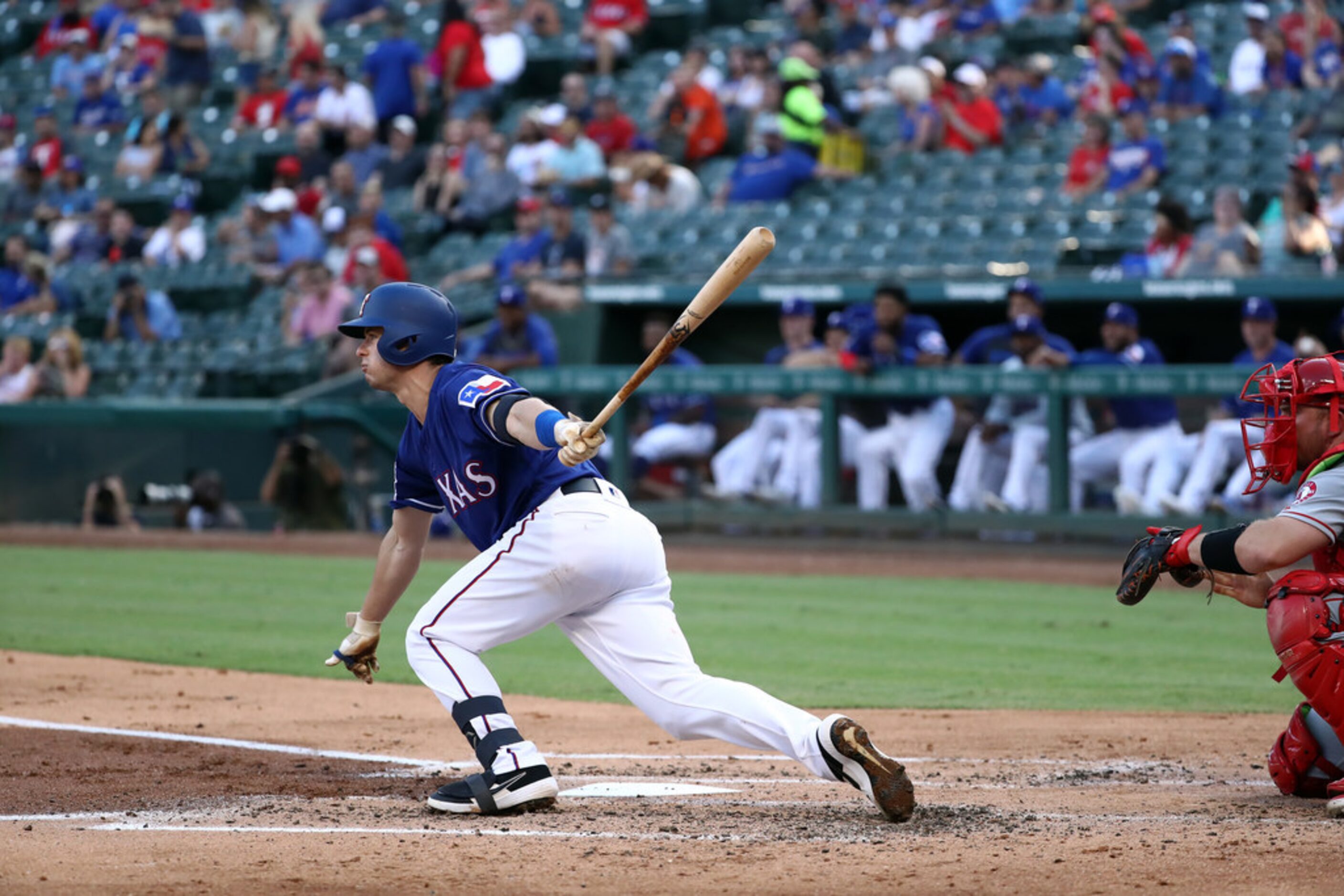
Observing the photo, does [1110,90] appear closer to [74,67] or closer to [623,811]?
[623,811]

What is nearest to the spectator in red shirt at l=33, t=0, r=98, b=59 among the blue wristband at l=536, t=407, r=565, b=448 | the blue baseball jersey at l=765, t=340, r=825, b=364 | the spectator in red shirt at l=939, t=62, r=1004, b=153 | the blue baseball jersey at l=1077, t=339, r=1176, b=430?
the spectator in red shirt at l=939, t=62, r=1004, b=153

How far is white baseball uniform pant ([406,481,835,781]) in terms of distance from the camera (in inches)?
160

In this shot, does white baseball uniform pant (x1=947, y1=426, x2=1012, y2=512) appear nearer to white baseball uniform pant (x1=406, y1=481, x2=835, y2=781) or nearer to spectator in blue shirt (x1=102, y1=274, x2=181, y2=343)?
white baseball uniform pant (x1=406, y1=481, x2=835, y2=781)

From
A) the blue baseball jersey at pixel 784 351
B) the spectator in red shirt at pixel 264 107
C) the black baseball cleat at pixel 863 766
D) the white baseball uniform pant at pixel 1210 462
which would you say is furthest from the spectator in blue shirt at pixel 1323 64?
the spectator in red shirt at pixel 264 107

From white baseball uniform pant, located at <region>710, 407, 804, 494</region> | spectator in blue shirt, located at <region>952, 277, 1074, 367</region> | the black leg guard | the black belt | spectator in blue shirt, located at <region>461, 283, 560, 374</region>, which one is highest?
the black belt

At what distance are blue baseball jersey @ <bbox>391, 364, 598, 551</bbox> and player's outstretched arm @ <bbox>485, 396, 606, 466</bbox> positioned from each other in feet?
0.16

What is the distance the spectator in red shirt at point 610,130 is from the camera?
49.8 ft

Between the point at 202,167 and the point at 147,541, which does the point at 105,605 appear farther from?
the point at 202,167

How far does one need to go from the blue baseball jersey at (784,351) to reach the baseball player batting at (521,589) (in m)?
7.65

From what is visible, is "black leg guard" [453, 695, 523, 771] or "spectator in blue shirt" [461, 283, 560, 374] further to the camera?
"spectator in blue shirt" [461, 283, 560, 374]

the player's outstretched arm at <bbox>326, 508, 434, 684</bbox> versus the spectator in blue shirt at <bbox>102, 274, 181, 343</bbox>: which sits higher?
the player's outstretched arm at <bbox>326, 508, 434, 684</bbox>

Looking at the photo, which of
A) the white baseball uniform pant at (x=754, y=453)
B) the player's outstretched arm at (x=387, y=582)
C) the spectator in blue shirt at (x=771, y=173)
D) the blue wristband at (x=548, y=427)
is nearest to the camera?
the blue wristband at (x=548, y=427)

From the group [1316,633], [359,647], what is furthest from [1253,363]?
[359,647]

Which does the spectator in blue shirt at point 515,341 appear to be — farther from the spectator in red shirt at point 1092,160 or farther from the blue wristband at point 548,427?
the blue wristband at point 548,427
